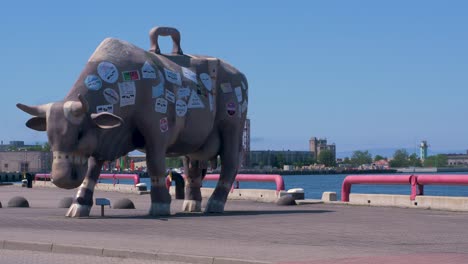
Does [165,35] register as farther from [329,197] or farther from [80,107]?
[329,197]

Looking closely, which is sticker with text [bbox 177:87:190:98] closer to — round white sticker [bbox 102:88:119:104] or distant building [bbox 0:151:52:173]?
round white sticker [bbox 102:88:119:104]

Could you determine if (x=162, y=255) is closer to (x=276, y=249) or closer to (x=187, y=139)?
(x=276, y=249)

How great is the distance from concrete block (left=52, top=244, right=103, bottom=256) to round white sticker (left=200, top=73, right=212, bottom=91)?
11.1 m

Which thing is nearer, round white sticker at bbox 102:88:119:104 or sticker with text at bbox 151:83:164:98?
round white sticker at bbox 102:88:119:104

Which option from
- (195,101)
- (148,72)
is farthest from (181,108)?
(148,72)

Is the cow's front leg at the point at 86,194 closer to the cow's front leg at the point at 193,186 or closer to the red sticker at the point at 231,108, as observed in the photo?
the cow's front leg at the point at 193,186

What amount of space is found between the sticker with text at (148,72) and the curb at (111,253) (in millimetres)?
8322

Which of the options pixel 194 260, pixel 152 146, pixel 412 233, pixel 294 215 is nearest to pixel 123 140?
pixel 152 146

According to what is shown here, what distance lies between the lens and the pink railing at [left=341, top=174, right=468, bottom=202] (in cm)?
2944

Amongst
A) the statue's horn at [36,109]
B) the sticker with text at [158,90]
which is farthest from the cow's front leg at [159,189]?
the statue's horn at [36,109]

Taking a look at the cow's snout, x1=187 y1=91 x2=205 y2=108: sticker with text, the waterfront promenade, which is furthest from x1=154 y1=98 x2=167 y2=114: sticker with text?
the waterfront promenade

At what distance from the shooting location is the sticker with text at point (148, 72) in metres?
24.7

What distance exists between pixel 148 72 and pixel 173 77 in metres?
1.14

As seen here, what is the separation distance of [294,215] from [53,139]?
7.11 metres
